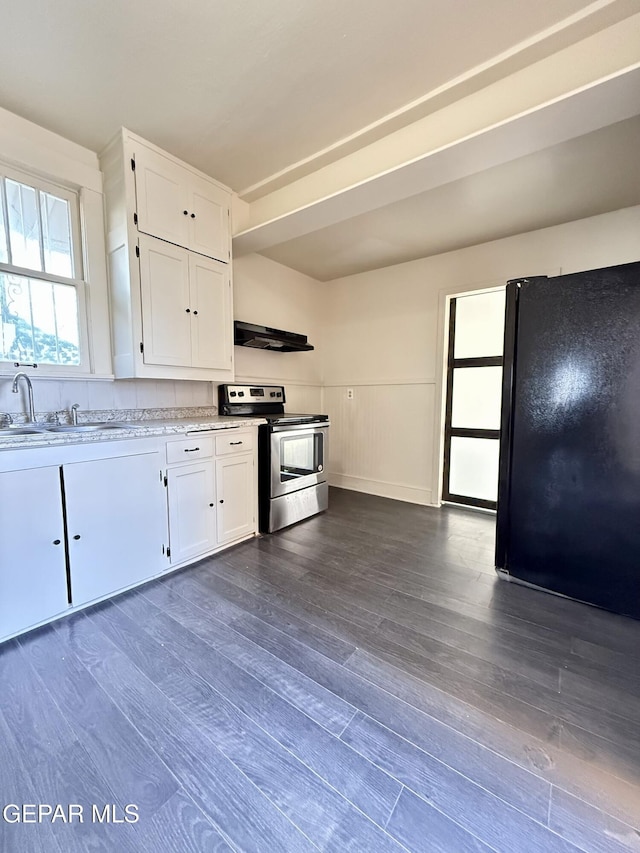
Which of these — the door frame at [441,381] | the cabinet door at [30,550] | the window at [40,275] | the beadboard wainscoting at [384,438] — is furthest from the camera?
the beadboard wainscoting at [384,438]

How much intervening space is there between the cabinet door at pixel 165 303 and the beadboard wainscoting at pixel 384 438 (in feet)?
7.41

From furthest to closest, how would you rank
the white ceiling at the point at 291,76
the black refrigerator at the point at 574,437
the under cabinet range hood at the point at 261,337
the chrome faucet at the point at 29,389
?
the under cabinet range hood at the point at 261,337 → the chrome faucet at the point at 29,389 → the black refrigerator at the point at 574,437 → the white ceiling at the point at 291,76

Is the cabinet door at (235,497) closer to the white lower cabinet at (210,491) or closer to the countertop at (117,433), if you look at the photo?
the white lower cabinet at (210,491)

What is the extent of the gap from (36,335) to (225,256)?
1.42 metres

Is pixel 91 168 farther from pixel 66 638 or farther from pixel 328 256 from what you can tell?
pixel 66 638

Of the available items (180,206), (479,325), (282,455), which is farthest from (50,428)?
(479,325)

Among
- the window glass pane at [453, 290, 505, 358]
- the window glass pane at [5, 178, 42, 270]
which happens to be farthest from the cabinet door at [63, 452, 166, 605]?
the window glass pane at [453, 290, 505, 358]

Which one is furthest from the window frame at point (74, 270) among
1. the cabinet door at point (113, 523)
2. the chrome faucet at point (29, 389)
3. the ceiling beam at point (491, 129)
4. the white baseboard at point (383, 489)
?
the white baseboard at point (383, 489)

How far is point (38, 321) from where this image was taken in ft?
7.12

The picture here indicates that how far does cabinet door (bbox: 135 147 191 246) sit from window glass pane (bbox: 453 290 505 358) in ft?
8.95

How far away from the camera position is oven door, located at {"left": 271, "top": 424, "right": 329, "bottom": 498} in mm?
2881

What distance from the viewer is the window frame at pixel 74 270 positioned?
2.09 m

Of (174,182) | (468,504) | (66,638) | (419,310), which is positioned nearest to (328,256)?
(419,310)

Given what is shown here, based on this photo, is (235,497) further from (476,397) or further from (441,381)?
(476,397)
